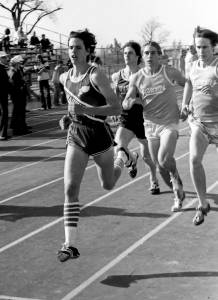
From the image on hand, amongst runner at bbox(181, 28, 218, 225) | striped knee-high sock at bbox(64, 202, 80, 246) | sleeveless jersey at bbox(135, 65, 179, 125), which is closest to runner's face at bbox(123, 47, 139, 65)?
sleeveless jersey at bbox(135, 65, 179, 125)

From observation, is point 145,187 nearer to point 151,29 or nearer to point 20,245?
point 20,245

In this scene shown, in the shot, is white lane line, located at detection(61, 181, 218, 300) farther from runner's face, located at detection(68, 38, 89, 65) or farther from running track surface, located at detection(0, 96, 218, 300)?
runner's face, located at detection(68, 38, 89, 65)

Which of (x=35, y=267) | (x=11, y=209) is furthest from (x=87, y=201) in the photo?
(x=35, y=267)

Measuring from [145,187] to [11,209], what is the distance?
7.29ft

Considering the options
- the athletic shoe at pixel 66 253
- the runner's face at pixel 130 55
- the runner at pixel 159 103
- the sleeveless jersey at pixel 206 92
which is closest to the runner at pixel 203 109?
the sleeveless jersey at pixel 206 92

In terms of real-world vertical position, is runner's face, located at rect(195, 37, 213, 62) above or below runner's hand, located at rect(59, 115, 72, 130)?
above

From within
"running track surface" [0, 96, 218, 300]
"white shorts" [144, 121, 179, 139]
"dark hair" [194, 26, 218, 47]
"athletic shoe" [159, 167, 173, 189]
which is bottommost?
"running track surface" [0, 96, 218, 300]

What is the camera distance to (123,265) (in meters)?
5.88

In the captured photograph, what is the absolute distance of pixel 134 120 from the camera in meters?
8.83

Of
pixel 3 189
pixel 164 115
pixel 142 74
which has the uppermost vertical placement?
pixel 142 74

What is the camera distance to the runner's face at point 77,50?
5.86 metres

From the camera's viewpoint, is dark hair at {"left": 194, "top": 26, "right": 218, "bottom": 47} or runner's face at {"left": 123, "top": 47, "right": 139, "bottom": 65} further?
runner's face at {"left": 123, "top": 47, "right": 139, "bottom": 65}

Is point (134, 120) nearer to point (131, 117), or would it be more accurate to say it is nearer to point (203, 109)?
point (131, 117)

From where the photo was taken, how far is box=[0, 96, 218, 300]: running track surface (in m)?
5.30
